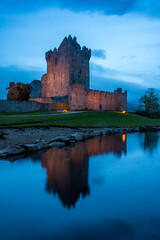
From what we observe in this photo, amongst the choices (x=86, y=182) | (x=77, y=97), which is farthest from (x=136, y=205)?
(x=77, y=97)

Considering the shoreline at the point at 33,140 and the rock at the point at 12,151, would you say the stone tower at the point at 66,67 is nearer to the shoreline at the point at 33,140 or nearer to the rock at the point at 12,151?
the shoreline at the point at 33,140

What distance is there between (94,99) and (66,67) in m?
10.9

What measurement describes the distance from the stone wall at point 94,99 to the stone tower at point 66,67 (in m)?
7.26

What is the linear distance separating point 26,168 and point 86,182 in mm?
1985

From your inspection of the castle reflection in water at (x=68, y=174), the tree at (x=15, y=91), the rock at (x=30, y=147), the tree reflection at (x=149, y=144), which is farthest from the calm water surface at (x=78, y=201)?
the tree at (x=15, y=91)

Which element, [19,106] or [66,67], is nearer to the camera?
[19,106]

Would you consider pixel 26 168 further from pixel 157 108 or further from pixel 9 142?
pixel 157 108

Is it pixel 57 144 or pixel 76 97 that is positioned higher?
pixel 76 97

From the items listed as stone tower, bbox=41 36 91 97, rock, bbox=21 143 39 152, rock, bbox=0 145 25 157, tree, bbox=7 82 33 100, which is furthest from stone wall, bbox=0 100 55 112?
rock, bbox=0 145 25 157

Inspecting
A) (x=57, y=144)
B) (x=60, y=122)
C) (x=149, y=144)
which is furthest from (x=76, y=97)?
(x=57, y=144)

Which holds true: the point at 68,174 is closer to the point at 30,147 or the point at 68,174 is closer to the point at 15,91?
the point at 30,147

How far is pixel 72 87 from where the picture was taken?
32.4 m

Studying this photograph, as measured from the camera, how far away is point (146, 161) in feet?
23.1

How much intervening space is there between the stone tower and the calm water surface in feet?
116
